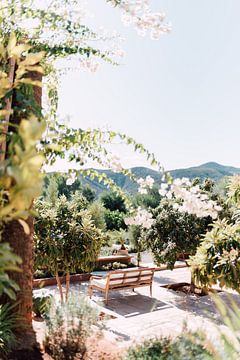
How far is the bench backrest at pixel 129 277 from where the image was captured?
7750 millimetres

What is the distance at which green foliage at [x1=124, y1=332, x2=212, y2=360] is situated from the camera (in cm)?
239

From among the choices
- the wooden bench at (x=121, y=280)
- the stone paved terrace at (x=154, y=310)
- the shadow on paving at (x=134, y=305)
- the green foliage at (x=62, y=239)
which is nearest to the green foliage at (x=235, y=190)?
the stone paved terrace at (x=154, y=310)

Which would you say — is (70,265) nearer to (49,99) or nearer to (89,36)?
(49,99)

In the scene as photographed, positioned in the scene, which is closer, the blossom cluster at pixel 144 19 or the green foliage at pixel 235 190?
the blossom cluster at pixel 144 19

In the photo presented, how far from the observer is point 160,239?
8609 mm

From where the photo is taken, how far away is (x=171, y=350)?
2.53 meters

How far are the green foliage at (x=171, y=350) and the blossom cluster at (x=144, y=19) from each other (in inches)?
80.7

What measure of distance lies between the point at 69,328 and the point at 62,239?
3813 millimetres

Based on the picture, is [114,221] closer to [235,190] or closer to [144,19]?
[235,190]

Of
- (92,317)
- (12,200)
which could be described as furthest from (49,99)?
(12,200)

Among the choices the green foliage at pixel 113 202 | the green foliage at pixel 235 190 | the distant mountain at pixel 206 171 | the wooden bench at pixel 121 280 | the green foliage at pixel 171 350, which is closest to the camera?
the green foliage at pixel 171 350

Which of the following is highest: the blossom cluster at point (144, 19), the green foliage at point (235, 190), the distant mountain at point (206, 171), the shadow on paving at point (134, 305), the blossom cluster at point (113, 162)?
the distant mountain at point (206, 171)

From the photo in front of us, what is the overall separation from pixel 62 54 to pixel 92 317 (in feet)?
6.96

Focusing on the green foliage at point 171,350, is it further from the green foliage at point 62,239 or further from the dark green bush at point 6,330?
the green foliage at point 62,239
